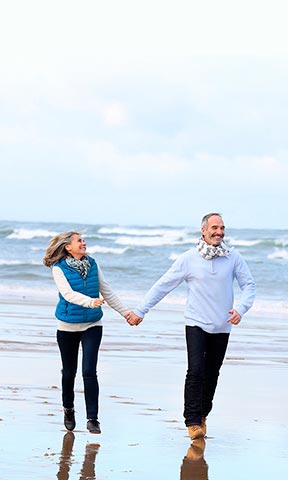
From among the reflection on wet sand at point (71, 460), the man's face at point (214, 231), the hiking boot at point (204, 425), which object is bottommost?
the reflection on wet sand at point (71, 460)

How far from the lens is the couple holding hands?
792cm

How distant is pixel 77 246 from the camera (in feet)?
26.6

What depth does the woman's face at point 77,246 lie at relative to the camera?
8.11m

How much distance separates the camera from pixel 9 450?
274 inches

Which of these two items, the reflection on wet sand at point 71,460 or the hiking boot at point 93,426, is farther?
the hiking boot at point 93,426

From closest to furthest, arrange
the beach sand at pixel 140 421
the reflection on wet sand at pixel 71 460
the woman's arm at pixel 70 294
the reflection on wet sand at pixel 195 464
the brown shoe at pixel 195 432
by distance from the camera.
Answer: the reflection on wet sand at pixel 71 460
the reflection on wet sand at pixel 195 464
the beach sand at pixel 140 421
the brown shoe at pixel 195 432
the woman's arm at pixel 70 294

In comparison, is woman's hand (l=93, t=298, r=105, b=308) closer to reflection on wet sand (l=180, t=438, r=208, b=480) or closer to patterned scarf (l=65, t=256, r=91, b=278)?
patterned scarf (l=65, t=256, r=91, b=278)

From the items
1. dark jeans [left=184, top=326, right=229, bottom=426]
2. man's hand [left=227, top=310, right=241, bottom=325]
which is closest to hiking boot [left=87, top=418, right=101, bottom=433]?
dark jeans [left=184, top=326, right=229, bottom=426]

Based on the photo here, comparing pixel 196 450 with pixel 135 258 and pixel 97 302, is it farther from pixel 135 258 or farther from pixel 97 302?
pixel 135 258

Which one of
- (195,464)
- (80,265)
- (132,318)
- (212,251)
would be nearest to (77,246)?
(80,265)

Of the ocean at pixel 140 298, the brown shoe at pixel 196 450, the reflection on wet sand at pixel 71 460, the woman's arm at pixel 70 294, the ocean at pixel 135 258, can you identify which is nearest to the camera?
the reflection on wet sand at pixel 71 460

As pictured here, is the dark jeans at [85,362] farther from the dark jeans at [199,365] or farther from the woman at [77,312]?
the dark jeans at [199,365]

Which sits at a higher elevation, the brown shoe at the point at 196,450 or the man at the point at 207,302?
the man at the point at 207,302

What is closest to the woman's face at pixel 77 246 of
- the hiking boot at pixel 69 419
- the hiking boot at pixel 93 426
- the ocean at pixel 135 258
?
the ocean at pixel 135 258
